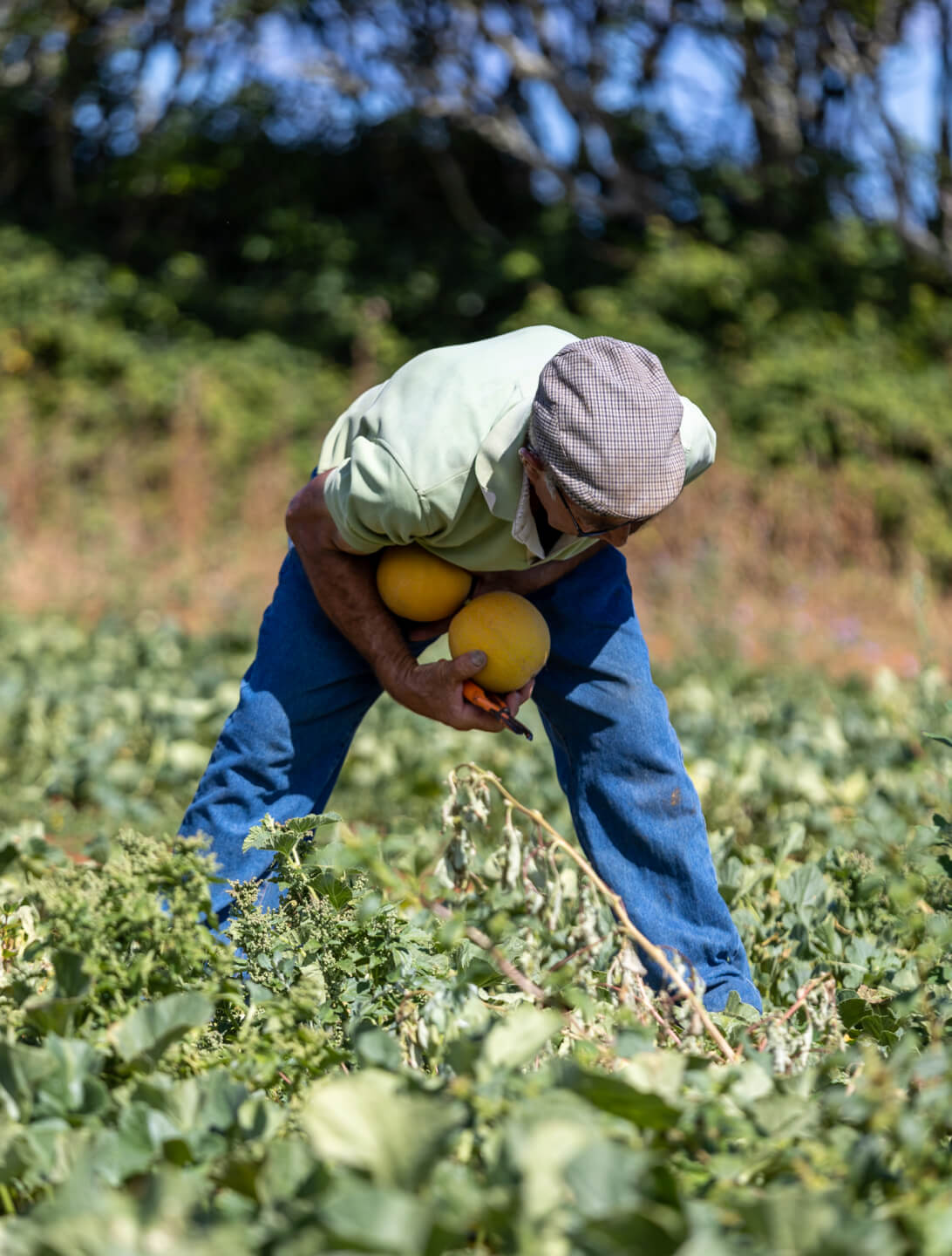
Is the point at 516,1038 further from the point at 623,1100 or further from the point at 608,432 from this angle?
the point at 608,432

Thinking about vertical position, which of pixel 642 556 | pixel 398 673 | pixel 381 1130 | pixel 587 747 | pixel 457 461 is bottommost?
pixel 642 556

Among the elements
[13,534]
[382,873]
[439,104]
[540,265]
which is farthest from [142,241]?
A: [382,873]

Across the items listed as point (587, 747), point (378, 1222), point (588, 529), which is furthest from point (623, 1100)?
point (587, 747)

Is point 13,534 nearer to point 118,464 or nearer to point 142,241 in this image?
point 118,464

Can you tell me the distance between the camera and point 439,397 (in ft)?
8.48

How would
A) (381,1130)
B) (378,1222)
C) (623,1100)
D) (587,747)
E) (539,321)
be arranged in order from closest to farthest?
(378,1222) → (381,1130) → (623,1100) → (587,747) → (539,321)

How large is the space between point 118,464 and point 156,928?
10950mm

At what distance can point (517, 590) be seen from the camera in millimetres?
2855

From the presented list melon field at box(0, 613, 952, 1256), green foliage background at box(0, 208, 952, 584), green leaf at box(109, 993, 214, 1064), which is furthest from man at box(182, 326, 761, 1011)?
green foliage background at box(0, 208, 952, 584)

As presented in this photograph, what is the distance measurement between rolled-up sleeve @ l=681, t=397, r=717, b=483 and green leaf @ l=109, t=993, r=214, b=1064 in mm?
1393

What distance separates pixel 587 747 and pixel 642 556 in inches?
307

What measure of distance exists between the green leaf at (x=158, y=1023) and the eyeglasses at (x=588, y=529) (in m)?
1.11

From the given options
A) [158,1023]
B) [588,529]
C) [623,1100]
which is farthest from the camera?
[588,529]

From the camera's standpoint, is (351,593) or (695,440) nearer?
(695,440)
